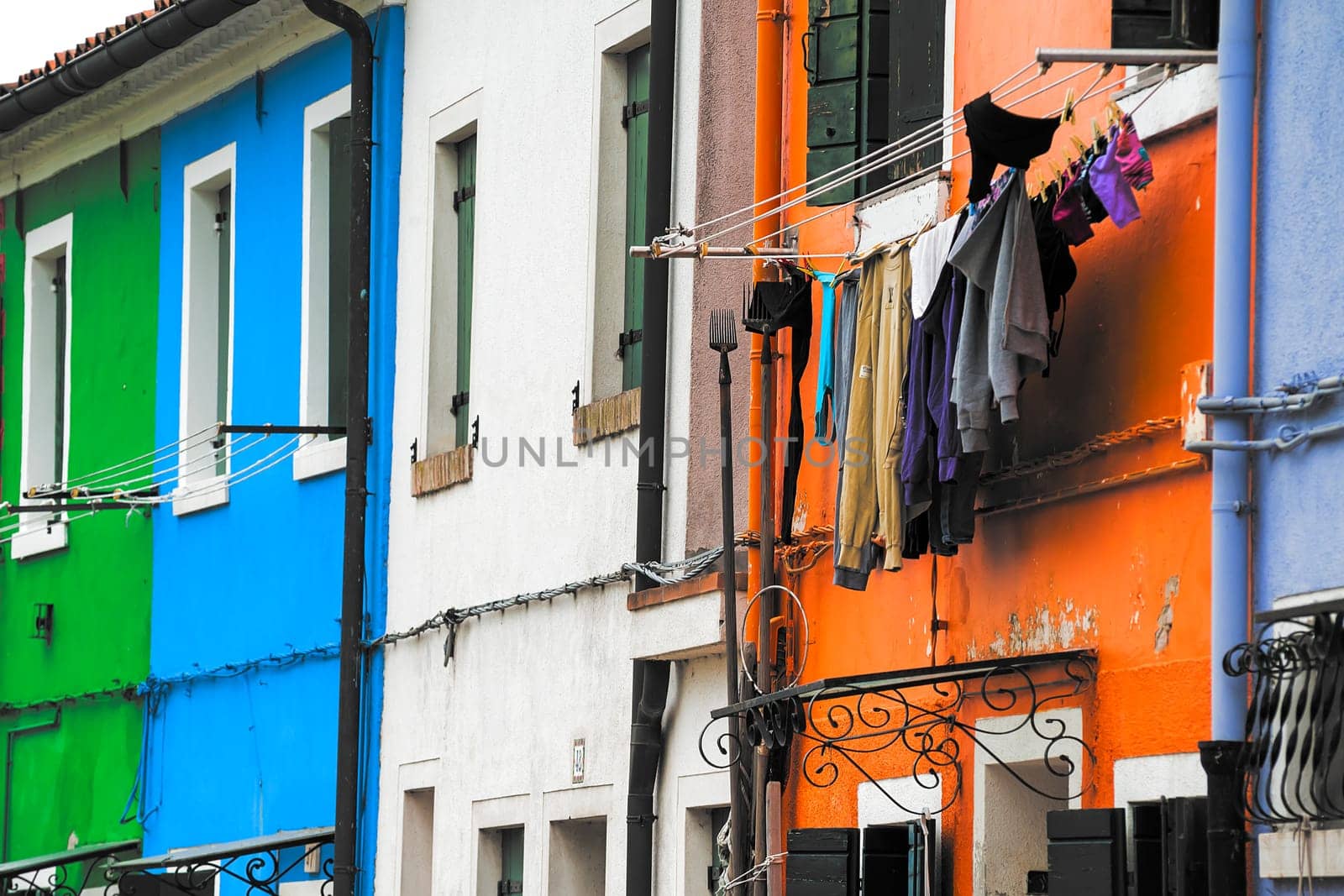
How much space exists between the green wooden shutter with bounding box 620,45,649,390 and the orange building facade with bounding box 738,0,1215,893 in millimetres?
1882

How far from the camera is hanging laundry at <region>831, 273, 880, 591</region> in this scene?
33.8 feet

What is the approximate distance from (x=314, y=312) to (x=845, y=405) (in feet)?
21.2

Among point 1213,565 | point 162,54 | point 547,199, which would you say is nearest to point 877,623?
point 1213,565

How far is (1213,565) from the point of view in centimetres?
834

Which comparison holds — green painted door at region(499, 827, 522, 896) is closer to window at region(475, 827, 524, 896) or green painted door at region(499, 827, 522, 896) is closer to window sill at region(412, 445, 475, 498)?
window at region(475, 827, 524, 896)

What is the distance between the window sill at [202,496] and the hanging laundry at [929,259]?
815cm

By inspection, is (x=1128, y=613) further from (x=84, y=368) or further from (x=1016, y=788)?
(x=84, y=368)

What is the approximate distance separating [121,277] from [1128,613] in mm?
11346

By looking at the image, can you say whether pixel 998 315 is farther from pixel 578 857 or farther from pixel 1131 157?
pixel 578 857

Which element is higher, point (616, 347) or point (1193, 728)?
point (616, 347)

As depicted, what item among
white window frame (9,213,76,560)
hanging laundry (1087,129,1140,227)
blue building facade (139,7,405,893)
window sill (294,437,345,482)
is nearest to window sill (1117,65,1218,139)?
hanging laundry (1087,129,1140,227)

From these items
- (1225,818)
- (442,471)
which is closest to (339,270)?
(442,471)

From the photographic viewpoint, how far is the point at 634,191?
536 inches

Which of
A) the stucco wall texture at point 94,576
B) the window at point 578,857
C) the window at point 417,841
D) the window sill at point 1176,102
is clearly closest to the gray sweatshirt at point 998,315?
the window sill at point 1176,102
